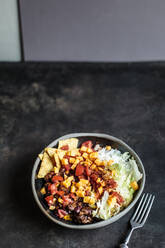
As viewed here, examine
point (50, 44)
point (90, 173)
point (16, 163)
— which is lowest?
point (16, 163)

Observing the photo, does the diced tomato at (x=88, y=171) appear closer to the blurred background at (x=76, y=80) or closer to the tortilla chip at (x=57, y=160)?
the tortilla chip at (x=57, y=160)

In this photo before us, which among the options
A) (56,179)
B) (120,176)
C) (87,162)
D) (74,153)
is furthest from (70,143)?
(120,176)

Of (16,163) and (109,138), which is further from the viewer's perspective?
(16,163)

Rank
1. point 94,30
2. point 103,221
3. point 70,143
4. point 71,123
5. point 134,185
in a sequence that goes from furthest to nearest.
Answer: point 94,30 < point 71,123 < point 70,143 < point 134,185 < point 103,221

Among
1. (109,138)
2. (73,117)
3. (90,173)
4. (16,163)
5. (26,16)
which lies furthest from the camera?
(26,16)

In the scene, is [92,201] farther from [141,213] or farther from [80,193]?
[141,213]

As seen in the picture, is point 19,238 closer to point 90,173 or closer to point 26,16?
point 90,173

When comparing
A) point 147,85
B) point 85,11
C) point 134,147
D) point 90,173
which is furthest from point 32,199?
point 85,11
